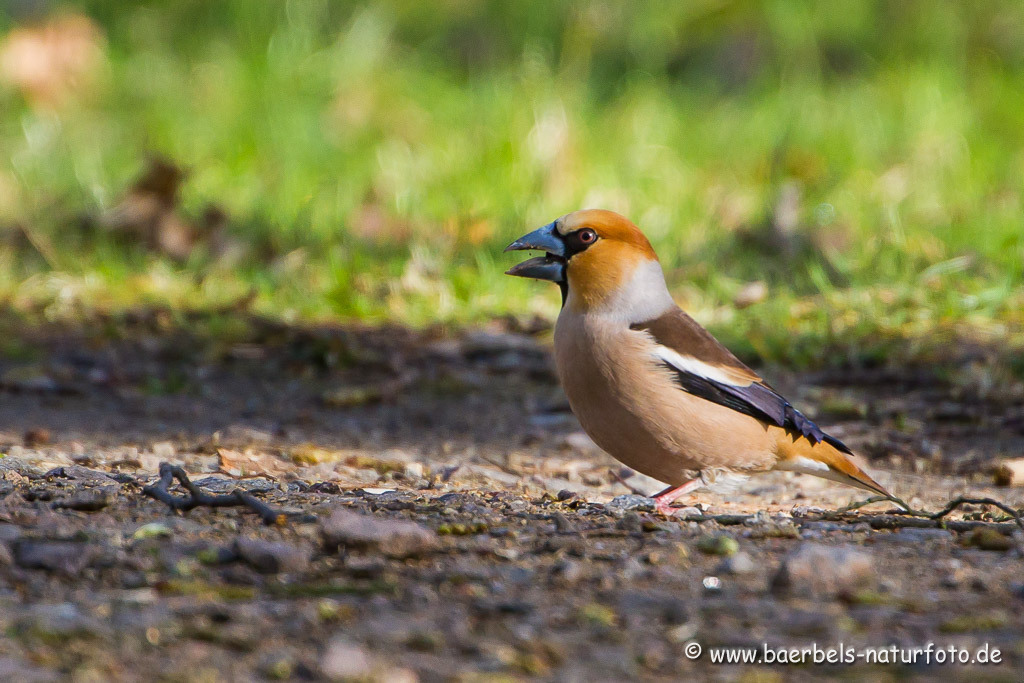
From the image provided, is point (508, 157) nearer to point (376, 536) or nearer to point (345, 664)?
point (376, 536)

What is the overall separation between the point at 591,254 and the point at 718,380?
584mm

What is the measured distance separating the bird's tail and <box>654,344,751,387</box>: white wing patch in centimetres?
24

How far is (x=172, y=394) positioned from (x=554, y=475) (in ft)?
5.95

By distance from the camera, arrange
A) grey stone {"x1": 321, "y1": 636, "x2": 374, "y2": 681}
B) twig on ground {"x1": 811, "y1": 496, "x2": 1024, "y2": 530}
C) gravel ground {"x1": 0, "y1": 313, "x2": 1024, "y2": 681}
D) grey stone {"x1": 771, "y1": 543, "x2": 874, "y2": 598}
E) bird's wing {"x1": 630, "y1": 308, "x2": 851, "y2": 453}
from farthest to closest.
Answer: bird's wing {"x1": 630, "y1": 308, "x2": 851, "y2": 453}, twig on ground {"x1": 811, "y1": 496, "x2": 1024, "y2": 530}, grey stone {"x1": 771, "y1": 543, "x2": 874, "y2": 598}, gravel ground {"x1": 0, "y1": 313, "x2": 1024, "y2": 681}, grey stone {"x1": 321, "y1": 636, "x2": 374, "y2": 681}

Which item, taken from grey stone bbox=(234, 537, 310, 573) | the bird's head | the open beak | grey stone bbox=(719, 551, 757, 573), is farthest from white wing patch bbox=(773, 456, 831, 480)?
grey stone bbox=(234, 537, 310, 573)

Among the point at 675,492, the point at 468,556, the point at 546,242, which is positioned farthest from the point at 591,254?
the point at 468,556

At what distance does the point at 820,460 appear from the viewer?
3811mm

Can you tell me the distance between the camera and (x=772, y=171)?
7602mm

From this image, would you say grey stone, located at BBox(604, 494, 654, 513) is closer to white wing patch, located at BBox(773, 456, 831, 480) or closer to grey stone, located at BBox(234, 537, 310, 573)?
white wing patch, located at BBox(773, 456, 831, 480)

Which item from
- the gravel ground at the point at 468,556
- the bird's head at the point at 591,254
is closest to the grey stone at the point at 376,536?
the gravel ground at the point at 468,556

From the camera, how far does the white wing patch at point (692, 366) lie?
12.0 feet

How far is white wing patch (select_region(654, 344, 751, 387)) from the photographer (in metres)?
3.65

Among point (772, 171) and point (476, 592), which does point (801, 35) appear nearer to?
point (772, 171)

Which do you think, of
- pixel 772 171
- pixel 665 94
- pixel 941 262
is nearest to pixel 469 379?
pixel 941 262
